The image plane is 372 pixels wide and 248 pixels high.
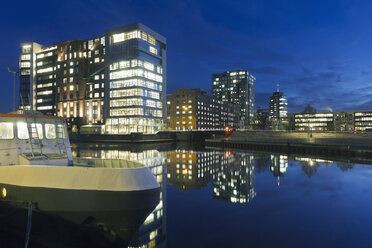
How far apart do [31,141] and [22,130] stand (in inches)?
41.5

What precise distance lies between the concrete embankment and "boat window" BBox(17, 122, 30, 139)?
5746 cm

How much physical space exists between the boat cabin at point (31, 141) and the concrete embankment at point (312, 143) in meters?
55.7

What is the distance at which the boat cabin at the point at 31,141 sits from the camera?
14.6 m

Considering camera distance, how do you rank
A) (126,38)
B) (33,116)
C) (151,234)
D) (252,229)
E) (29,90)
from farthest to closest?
(29,90) → (126,38) → (33,116) → (252,229) → (151,234)

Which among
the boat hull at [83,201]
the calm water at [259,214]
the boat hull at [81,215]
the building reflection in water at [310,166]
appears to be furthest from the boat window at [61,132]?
the building reflection in water at [310,166]

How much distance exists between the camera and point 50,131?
16359 mm

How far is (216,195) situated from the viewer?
18.8m

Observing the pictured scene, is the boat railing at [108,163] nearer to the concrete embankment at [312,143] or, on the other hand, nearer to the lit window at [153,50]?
the concrete embankment at [312,143]

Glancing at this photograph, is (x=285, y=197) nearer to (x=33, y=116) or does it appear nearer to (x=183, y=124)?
(x=33, y=116)

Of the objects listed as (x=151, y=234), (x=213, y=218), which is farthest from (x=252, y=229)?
(x=151, y=234)

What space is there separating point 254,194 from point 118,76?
368 ft

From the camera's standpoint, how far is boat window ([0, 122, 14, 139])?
14.9 m

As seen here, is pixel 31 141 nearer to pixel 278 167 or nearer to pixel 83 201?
pixel 83 201

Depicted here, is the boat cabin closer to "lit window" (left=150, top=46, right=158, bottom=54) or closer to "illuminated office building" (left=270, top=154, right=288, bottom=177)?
"illuminated office building" (left=270, top=154, right=288, bottom=177)
